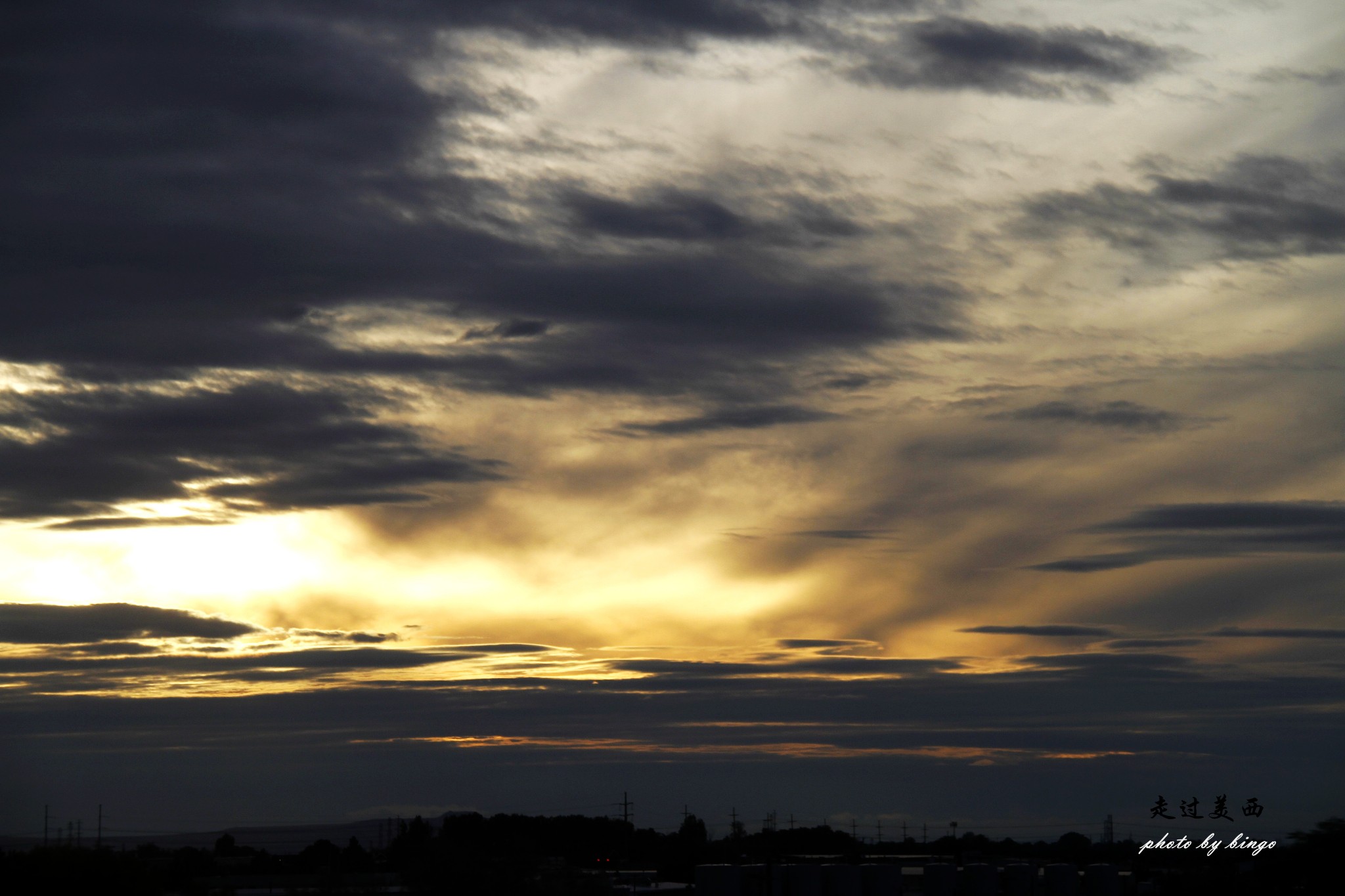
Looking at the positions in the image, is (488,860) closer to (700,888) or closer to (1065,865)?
(700,888)

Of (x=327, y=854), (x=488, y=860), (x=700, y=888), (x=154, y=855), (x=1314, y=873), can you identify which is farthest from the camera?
(x=327, y=854)

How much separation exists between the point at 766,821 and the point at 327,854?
→ 71497 mm

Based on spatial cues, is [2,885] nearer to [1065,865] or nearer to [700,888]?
[700,888]

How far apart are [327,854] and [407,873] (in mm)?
98551

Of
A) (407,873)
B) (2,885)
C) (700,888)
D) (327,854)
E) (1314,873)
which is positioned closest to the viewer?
(2,885)

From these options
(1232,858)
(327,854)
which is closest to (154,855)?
(327,854)

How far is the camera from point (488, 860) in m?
91.3

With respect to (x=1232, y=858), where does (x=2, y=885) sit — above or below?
above

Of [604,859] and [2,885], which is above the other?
[2,885]

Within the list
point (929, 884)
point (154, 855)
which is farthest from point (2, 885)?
point (154, 855)

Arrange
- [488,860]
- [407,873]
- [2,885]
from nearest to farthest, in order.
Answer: [2,885], [488,860], [407,873]

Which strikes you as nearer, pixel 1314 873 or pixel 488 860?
pixel 1314 873

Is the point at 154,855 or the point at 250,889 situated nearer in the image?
the point at 250,889

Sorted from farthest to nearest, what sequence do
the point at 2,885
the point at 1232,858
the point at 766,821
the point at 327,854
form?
the point at 327,854 < the point at 766,821 < the point at 1232,858 < the point at 2,885
